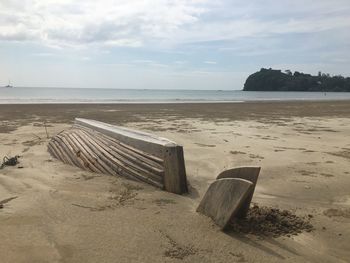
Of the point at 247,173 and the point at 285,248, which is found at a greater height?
the point at 247,173

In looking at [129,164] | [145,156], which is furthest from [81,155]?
[145,156]

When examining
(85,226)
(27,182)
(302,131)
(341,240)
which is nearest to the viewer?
(341,240)

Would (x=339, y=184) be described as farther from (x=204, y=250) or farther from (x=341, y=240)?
(x=204, y=250)

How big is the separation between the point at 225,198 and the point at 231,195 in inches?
4.2

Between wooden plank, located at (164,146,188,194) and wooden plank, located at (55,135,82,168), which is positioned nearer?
wooden plank, located at (164,146,188,194)

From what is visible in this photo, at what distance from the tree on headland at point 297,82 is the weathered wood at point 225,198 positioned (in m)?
125

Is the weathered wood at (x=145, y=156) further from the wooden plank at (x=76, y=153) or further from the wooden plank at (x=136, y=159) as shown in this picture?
the wooden plank at (x=76, y=153)

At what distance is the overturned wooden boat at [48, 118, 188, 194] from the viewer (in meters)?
5.56

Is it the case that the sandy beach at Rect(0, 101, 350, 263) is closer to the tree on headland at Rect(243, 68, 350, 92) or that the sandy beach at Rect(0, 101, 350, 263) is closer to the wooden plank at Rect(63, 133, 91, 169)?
the wooden plank at Rect(63, 133, 91, 169)

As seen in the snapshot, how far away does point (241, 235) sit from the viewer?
4145 mm

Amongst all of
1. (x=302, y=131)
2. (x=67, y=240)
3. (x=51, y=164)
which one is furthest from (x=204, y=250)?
(x=302, y=131)

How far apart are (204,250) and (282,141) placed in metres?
7.60

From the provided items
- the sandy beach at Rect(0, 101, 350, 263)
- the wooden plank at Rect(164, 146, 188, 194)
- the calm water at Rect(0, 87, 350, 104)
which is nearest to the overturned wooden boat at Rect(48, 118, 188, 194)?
the wooden plank at Rect(164, 146, 188, 194)

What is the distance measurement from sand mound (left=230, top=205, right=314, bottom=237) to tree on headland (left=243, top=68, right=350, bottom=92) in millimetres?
124486
